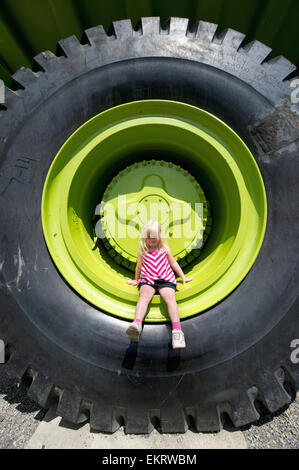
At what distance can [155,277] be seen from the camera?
4.33 feet

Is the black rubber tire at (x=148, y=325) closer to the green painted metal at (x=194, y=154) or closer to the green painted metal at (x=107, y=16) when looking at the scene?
the green painted metal at (x=194, y=154)

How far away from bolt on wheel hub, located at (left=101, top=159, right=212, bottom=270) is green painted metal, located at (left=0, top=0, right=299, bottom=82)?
2.90ft

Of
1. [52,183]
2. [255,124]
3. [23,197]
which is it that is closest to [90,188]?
[52,183]

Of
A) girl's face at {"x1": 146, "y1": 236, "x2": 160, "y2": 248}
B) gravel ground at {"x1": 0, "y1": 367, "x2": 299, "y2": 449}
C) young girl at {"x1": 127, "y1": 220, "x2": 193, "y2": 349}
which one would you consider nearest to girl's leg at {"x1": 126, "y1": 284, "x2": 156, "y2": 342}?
young girl at {"x1": 127, "y1": 220, "x2": 193, "y2": 349}

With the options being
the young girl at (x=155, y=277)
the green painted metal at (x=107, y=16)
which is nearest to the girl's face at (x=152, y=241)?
the young girl at (x=155, y=277)

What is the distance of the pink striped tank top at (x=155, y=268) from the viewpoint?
133 cm

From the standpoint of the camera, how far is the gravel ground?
121 cm

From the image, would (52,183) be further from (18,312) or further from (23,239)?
(18,312)

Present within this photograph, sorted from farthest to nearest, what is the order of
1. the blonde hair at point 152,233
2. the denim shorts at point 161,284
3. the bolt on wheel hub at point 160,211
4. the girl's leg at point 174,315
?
the bolt on wheel hub at point 160,211 → the blonde hair at point 152,233 → the denim shorts at point 161,284 → the girl's leg at point 174,315

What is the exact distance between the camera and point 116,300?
4.14 feet

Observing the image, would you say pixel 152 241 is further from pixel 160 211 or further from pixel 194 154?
pixel 194 154

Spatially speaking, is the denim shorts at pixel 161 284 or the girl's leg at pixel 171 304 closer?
the girl's leg at pixel 171 304

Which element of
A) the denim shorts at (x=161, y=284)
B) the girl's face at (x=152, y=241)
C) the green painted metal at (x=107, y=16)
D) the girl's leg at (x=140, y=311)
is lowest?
the girl's leg at (x=140, y=311)

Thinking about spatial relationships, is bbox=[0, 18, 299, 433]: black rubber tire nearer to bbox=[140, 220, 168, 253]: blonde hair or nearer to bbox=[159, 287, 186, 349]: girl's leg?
bbox=[159, 287, 186, 349]: girl's leg
